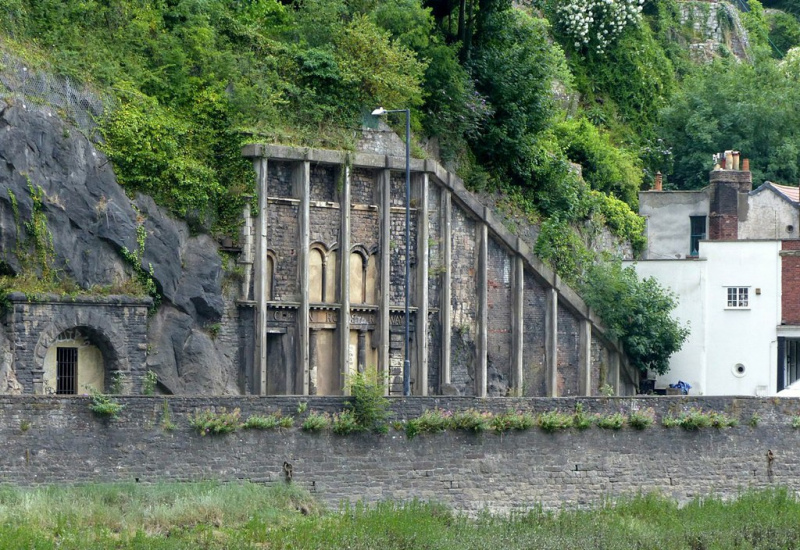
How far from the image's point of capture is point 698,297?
51812 mm

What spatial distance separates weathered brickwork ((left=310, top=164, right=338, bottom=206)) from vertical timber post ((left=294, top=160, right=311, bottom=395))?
0.64 m

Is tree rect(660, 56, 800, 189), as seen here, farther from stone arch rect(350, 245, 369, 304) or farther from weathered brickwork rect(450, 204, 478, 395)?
stone arch rect(350, 245, 369, 304)

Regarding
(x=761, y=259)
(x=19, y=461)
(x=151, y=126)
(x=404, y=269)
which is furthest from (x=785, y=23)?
(x=19, y=461)

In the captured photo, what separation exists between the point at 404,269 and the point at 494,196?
18.4ft

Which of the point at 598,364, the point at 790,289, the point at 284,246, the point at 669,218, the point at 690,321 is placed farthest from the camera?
the point at 669,218

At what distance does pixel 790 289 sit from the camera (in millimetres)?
51031

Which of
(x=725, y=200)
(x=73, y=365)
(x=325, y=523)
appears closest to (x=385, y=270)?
(x=73, y=365)

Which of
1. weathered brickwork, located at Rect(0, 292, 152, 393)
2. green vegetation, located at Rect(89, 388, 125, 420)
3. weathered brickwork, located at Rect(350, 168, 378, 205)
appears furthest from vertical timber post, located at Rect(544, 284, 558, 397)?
green vegetation, located at Rect(89, 388, 125, 420)

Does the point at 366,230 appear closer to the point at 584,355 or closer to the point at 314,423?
the point at 584,355

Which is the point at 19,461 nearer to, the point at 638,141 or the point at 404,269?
the point at 404,269

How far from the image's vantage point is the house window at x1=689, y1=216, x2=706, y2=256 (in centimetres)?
5638

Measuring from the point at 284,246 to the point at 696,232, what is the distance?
662 inches

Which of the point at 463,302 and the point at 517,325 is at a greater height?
the point at 463,302

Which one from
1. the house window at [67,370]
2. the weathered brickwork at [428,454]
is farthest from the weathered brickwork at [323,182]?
the weathered brickwork at [428,454]
